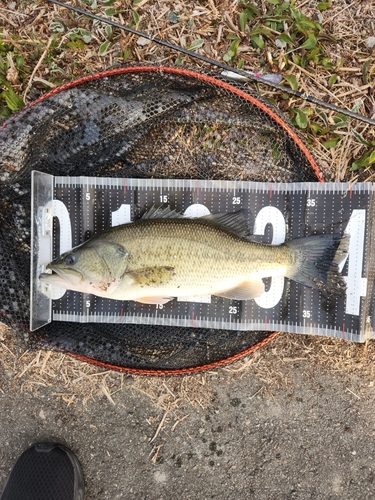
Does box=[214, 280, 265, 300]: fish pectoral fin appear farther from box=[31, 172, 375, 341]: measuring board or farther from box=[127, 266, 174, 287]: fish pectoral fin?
box=[127, 266, 174, 287]: fish pectoral fin

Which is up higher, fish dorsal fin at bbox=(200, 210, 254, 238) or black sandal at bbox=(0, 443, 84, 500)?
fish dorsal fin at bbox=(200, 210, 254, 238)

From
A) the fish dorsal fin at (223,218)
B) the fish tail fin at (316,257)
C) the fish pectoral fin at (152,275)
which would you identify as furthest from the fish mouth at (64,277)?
the fish tail fin at (316,257)

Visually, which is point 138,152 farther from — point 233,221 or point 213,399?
point 213,399

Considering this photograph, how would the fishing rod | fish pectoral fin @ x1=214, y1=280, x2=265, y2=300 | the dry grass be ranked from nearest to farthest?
fish pectoral fin @ x1=214, y1=280, x2=265, y2=300 → the fishing rod → the dry grass

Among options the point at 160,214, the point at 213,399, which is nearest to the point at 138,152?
the point at 160,214

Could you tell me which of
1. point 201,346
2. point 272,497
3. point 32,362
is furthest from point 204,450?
point 32,362

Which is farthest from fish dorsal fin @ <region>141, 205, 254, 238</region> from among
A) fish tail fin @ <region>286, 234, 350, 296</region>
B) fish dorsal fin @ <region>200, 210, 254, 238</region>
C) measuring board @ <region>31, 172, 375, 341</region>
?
fish tail fin @ <region>286, 234, 350, 296</region>
